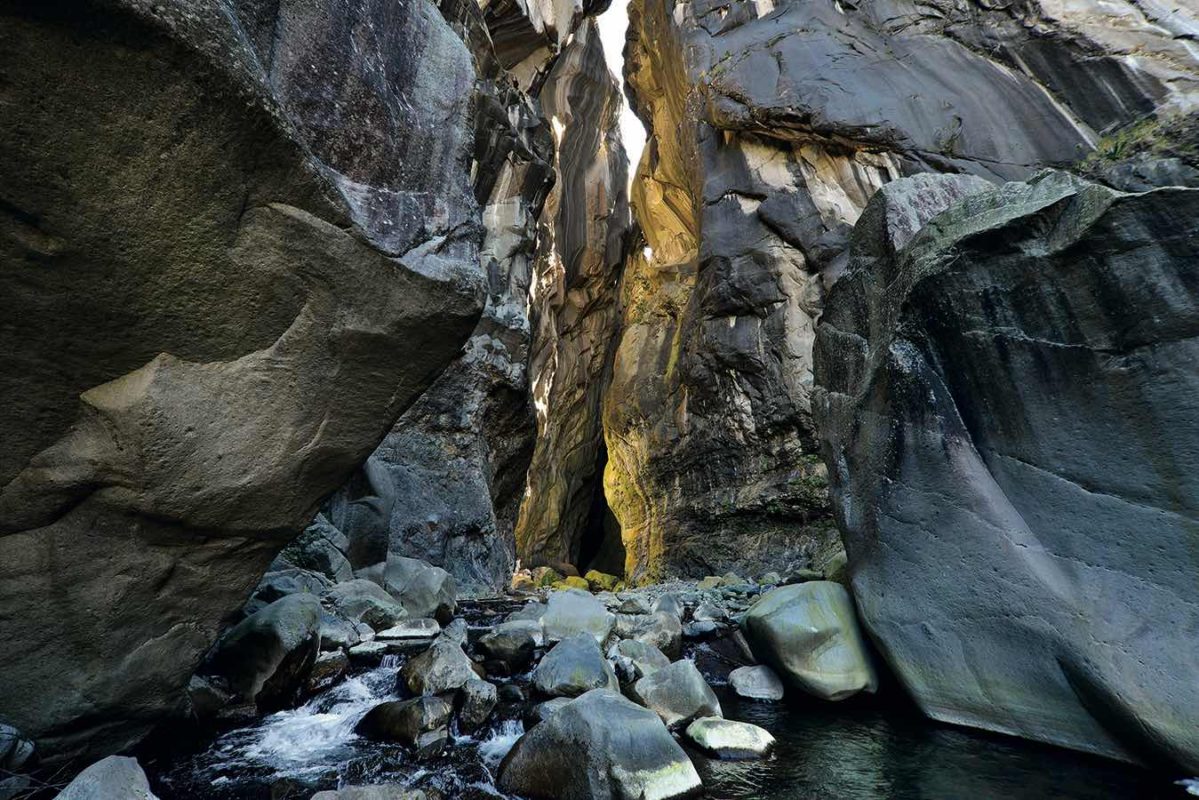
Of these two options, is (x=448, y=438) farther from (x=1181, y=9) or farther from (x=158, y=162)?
(x=1181, y=9)

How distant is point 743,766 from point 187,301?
4598mm

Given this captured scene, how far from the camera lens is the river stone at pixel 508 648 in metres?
6.44

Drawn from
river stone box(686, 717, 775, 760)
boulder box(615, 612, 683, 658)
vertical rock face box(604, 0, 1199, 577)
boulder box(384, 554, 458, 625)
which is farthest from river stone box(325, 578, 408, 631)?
vertical rock face box(604, 0, 1199, 577)

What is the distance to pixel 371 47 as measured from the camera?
3.96 m

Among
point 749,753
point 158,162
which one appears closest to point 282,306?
point 158,162

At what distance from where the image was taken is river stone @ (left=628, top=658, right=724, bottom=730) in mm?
5301

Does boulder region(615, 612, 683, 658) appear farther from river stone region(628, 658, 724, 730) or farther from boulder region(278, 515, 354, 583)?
boulder region(278, 515, 354, 583)

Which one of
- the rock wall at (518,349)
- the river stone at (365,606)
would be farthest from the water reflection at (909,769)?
the rock wall at (518,349)

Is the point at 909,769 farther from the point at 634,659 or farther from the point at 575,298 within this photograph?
the point at 575,298

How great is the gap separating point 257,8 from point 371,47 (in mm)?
747

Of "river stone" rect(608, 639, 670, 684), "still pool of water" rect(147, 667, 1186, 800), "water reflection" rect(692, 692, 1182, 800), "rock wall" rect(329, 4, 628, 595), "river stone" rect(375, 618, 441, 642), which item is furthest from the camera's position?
"rock wall" rect(329, 4, 628, 595)

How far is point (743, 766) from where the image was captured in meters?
4.55

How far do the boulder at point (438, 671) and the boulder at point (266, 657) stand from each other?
0.89 metres

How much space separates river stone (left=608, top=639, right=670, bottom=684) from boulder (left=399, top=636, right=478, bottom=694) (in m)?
1.55
